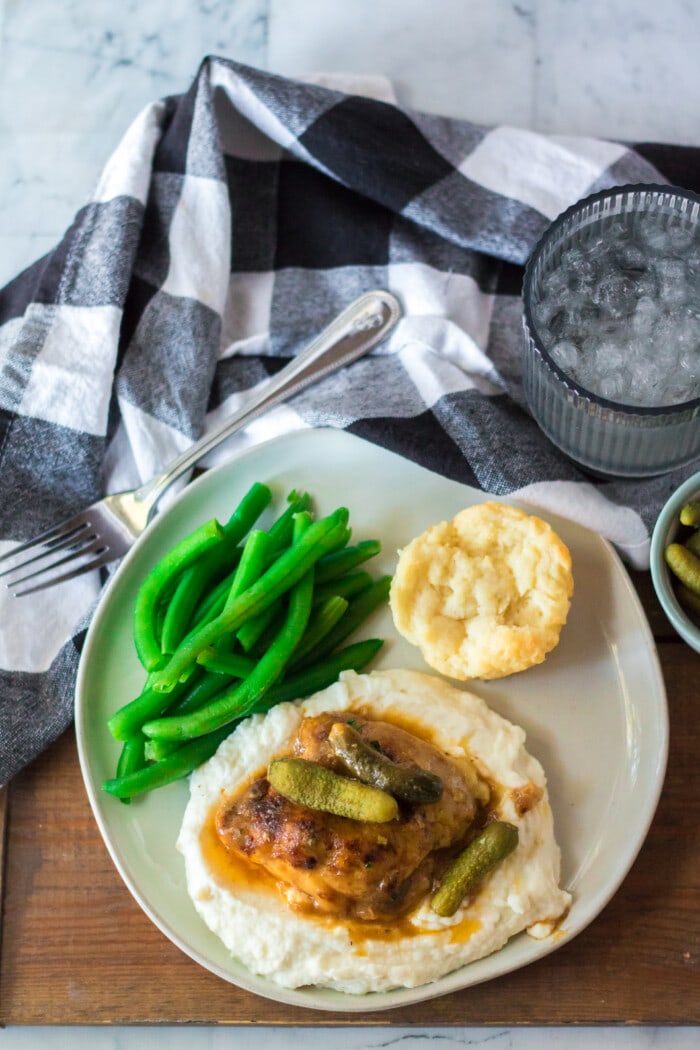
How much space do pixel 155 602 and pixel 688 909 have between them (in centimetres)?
184

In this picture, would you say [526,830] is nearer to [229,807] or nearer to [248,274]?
[229,807]

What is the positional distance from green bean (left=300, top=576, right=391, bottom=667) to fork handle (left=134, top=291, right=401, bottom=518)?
0.70 meters

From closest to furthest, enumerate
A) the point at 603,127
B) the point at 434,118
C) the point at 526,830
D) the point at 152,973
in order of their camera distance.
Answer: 1. the point at 526,830
2. the point at 152,973
3. the point at 434,118
4. the point at 603,127

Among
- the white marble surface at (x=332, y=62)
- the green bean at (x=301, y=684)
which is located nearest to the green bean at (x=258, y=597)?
the green bean at (x=301, y=684)

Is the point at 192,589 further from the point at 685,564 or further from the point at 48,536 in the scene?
the point at 685,564

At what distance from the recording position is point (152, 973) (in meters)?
3.38

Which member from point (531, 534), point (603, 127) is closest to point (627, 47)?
point (603, 127)

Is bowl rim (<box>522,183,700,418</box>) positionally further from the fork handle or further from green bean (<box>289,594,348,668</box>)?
green bean (<box>289,594,348,668</box>)

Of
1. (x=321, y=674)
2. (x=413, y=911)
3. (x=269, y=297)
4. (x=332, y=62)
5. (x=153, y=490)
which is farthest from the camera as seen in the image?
(x=332, y=62)

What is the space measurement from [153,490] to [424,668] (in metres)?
1.02

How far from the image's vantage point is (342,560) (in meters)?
3.43

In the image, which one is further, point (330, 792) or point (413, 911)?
point (413, 911)

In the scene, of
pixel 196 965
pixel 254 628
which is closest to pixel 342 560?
pixel 254 628

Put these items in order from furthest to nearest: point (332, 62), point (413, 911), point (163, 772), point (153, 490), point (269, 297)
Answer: point (332, 62), point (269, 297), point (153, 490), point (163, 772), point (413, 911)
